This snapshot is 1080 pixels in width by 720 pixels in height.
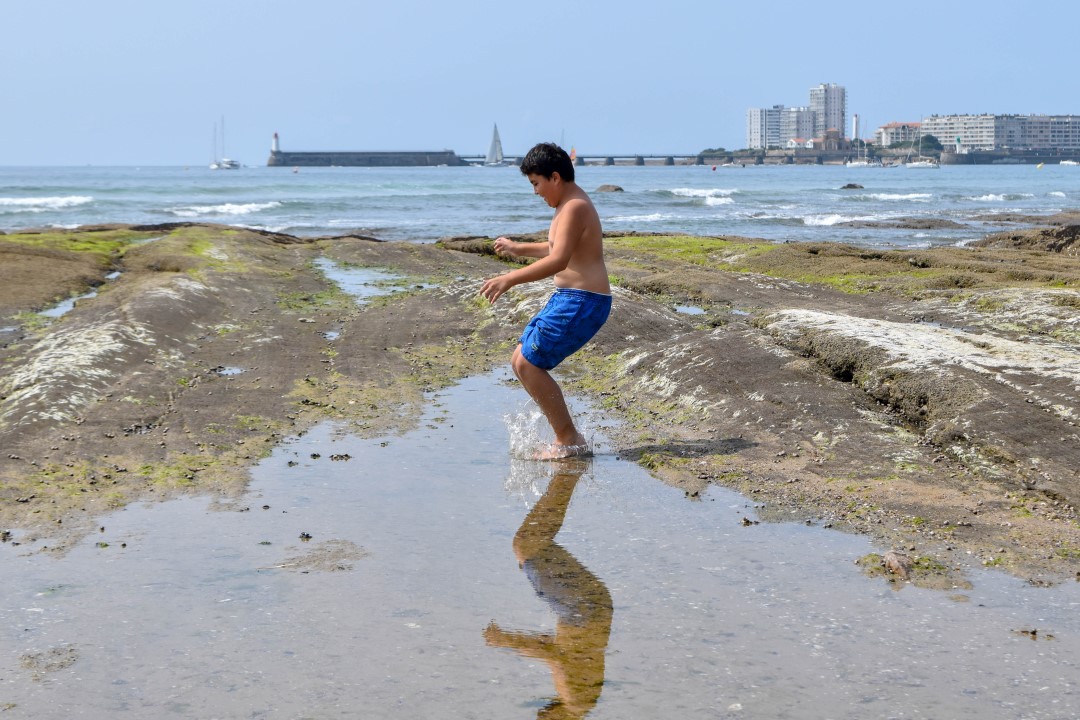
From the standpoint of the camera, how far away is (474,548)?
5.42m

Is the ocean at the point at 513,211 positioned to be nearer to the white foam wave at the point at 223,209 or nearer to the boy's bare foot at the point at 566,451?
the white foam wave at the point at 223,209

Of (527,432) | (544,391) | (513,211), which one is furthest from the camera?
(513,211)

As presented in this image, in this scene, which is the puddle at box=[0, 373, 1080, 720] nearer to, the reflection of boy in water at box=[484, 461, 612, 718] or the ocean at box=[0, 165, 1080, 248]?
the reflection of boy in water at box=[484, 461, 612, 718]

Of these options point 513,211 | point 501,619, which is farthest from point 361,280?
point 513,211

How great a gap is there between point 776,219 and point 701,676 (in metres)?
41.3

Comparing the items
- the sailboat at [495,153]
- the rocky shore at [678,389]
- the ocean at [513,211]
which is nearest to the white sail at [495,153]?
the sailboat at [495,153]

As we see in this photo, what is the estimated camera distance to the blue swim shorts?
7.03 meters

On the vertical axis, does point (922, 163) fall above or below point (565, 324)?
above

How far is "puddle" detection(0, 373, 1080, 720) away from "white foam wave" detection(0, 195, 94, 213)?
2089 inches

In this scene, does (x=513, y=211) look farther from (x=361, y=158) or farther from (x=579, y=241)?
(x=361, y=158)

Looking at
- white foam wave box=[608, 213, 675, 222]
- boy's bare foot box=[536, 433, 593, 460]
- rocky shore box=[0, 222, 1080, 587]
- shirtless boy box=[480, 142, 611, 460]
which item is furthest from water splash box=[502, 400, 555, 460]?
white foam wave box=[608, 213, 675, 222]

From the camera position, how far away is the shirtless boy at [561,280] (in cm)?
696

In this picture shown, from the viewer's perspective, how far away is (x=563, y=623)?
4.48 m

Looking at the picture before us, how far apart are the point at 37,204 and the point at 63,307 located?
51.5 metres
